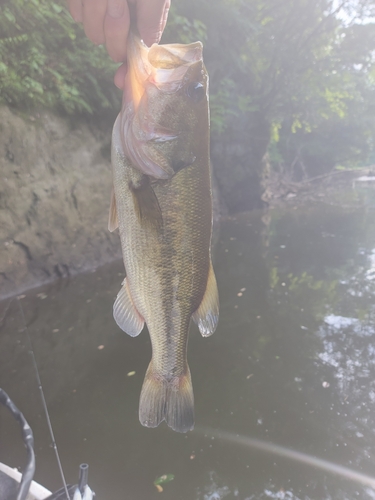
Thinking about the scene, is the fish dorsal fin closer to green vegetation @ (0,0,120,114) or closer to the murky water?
the murky water

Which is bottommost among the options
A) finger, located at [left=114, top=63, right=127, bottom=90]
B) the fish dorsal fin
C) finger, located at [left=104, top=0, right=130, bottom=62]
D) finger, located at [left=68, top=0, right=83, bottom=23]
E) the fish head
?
the fish dorsal fin

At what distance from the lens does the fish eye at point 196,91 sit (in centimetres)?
135

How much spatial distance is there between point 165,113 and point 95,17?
1.38ft

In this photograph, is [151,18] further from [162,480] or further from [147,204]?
[162,480]

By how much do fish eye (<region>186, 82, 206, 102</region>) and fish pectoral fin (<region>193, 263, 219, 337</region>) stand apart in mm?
676

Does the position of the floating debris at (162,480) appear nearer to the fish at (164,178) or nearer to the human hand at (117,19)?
the fish at (164,178)

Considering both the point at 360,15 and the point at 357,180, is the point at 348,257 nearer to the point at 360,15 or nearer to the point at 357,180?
the point at 360,15

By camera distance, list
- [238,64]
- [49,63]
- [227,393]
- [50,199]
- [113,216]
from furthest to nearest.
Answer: [238,64], [49,63], [50,199], [227,393], [113,216]

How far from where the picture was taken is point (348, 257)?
798 cm

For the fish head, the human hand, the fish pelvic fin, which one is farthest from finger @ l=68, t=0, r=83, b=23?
the fish pelvic fin

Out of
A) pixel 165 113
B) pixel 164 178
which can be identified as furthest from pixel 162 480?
pixel 165 113

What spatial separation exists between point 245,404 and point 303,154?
920 inches

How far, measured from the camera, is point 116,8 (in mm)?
1280

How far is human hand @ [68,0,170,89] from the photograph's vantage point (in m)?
1.29
